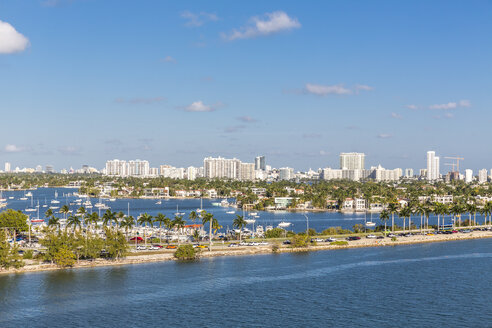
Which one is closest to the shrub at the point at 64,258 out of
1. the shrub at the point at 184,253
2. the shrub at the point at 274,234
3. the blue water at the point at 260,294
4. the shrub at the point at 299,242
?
the blue water at the point at 260,294

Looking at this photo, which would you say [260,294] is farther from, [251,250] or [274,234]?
[274,234]

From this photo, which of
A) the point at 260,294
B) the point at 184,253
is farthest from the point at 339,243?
the point at 260,294

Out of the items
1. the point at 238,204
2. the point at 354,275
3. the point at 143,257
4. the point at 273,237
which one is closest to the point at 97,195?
the point at 238,204

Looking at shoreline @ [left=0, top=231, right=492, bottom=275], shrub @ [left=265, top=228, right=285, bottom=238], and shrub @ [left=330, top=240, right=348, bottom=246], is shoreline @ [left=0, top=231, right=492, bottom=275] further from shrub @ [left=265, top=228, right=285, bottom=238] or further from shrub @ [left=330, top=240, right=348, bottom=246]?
shrub @ [left=265, top=228, right=285, bottom=238]

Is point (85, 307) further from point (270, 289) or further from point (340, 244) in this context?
point (340, 244)

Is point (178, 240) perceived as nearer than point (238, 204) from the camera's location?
Yes

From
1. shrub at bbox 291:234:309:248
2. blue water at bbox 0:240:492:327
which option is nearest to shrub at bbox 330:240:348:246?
shrub at bbox 291:234:309:248
